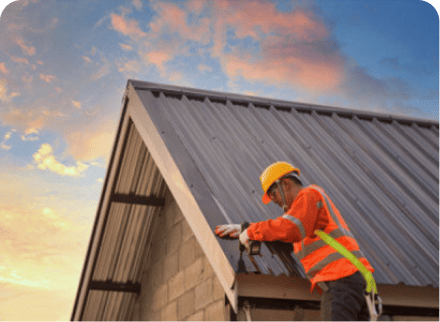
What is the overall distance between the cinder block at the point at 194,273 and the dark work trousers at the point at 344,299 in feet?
9.43

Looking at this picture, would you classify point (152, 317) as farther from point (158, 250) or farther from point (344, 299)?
point (344, 299)

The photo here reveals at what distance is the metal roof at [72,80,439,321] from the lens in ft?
21.1

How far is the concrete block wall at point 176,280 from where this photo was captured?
7609 mm

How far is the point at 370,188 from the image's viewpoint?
7.88 metres

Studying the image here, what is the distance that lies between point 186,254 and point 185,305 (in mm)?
706

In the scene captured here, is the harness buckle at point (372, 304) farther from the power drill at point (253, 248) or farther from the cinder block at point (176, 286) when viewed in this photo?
the cinder block at point (176, 286)

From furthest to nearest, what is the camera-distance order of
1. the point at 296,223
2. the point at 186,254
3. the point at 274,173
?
the point at 186,254
the point at 274,173
the point at 296,223

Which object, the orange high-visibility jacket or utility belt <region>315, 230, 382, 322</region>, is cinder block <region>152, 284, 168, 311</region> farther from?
utility belt <region>315, 230, 382, 322</region>

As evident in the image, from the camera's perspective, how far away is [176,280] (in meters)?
8.78

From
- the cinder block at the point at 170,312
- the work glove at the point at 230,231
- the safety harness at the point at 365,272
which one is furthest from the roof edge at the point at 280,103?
the safety harness at the point at 365,272

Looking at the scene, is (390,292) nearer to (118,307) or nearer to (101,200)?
(101,200)

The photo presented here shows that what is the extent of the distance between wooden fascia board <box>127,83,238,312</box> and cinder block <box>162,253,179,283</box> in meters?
2.01

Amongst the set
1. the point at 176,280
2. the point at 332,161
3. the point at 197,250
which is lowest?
the point at 176,280

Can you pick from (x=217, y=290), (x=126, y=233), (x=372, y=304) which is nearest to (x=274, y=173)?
(x=372, y=304)
